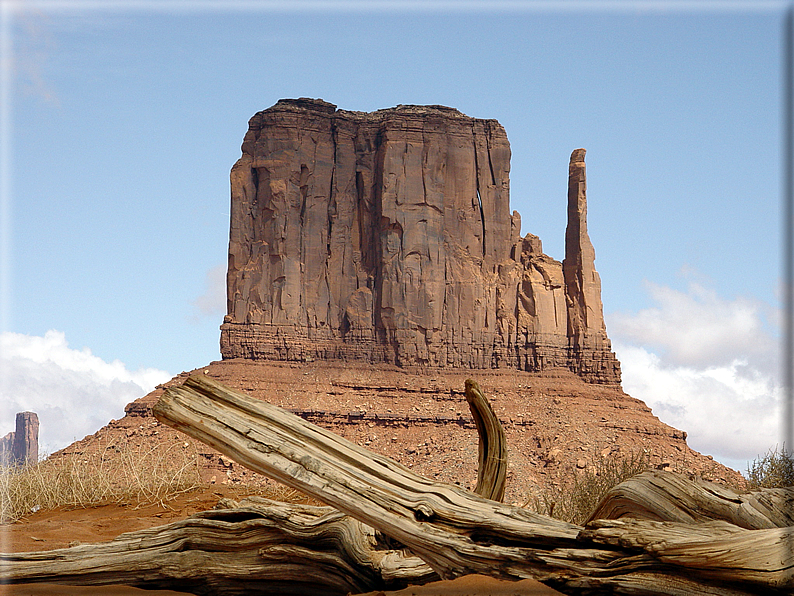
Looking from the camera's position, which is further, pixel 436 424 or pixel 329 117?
pixel 329 117

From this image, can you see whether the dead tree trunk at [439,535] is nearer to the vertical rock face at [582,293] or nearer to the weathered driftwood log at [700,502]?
the weathered driftwood log at [700,502]

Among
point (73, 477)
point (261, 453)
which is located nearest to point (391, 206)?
point (73, 477)

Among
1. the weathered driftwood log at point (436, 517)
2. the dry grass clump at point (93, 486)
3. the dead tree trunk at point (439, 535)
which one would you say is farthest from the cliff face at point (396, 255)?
the weathered driftwood log at point (436, 517)

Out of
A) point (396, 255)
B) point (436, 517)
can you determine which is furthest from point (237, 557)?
point (396, 255)

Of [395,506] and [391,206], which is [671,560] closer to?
[395,506]

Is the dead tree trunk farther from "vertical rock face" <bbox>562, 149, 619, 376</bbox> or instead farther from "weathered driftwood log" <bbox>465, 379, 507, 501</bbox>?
"vertical rock face" <bbox>562, 149, 619, 376</bbox>

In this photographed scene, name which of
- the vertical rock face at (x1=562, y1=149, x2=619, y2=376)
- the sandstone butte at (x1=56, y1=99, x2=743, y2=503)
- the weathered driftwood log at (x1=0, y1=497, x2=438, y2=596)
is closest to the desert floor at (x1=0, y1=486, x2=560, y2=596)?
the weathered driftwood log at (x1=0, y1=497, x2=438, y2=596)

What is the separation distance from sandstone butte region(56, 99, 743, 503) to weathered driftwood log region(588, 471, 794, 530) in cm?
5163

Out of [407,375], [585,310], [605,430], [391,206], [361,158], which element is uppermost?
[361,158]

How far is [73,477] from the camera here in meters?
11.5

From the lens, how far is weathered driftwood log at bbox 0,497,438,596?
6336 mm

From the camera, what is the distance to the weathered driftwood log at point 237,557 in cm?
634

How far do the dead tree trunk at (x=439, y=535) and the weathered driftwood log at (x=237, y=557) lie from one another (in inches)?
0.6

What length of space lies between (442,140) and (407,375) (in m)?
18.2
